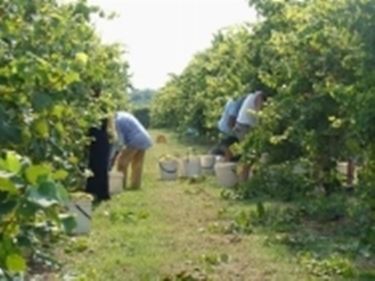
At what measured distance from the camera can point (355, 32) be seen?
269 inches

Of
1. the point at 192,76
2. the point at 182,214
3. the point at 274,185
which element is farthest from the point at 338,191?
the point at 192,76

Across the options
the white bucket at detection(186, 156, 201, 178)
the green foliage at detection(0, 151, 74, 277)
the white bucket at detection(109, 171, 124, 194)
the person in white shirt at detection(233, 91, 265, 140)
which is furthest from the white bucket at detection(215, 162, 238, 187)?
the green foliage at detection(0, 151, 74, 277)

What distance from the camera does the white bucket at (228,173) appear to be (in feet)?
44.9

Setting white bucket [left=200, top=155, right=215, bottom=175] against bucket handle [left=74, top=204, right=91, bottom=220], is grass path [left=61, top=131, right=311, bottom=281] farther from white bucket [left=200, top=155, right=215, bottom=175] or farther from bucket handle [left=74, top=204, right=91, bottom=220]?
white bucket [left=200, top=155, right=215, bottom=175]

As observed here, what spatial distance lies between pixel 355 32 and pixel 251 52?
30.9ft

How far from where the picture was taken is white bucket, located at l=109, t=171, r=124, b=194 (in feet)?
41.7

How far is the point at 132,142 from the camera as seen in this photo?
13578 millimetres

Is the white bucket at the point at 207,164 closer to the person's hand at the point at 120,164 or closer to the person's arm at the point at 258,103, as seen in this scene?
the person's hand at the point at 120,164

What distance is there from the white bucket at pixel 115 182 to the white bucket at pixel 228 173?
1595mm

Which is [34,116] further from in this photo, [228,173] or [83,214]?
[228,173]

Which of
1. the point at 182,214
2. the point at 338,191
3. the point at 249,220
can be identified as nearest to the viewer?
the point at 249,220

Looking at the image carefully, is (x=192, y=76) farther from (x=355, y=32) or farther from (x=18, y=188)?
(x=18, y=188)

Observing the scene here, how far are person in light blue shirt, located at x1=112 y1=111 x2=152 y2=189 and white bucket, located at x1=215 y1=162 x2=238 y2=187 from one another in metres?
1.15

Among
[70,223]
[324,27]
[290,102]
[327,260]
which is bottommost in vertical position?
[327,260]
